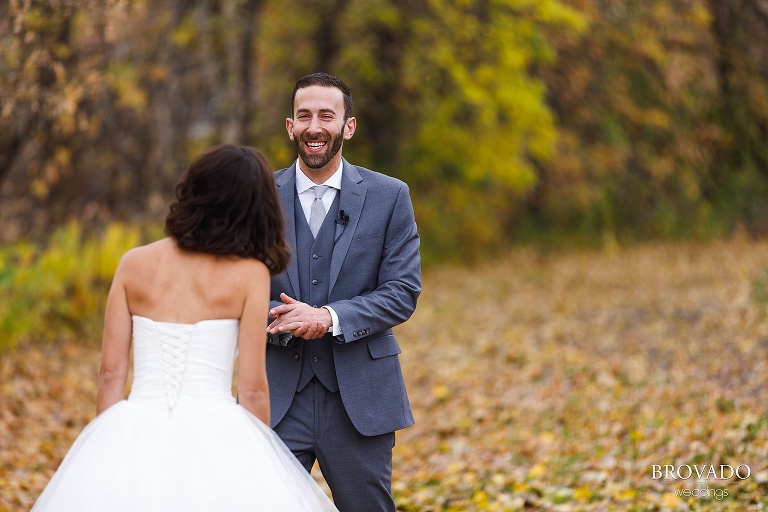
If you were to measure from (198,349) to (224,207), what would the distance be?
462mm

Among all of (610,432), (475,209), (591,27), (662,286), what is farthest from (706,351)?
(475,209)

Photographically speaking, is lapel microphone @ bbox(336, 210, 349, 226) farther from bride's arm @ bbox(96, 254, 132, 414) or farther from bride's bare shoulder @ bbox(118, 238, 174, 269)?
bride's arm @ bbox(96, 254, 132, 414)

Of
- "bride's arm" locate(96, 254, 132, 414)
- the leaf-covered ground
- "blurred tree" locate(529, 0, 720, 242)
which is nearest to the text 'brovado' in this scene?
the leaf-covered ground

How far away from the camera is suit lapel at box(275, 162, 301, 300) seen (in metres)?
3.90

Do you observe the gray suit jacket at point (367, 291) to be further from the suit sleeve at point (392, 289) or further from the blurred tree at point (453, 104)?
the blurred tree at point (453, 104)

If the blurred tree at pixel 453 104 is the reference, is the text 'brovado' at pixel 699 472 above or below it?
below

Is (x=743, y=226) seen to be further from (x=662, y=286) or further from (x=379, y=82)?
(x=379, y=82)

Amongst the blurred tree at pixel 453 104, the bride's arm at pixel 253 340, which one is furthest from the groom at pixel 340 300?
the blurred tree at pixel 453 104

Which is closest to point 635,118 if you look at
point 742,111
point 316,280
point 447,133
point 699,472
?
point 742,111

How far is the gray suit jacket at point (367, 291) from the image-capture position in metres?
3.85

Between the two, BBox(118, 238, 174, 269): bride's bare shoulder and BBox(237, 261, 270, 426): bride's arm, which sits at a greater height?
BBox(118, 238, 174, 269): bride's bare shoulder

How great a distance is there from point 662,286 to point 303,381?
461 inches

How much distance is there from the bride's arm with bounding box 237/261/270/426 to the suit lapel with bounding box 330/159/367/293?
0.62m

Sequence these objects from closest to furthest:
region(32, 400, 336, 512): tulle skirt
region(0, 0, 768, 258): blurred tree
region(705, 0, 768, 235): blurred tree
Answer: region(32, 400, 336, 512): tulle skirt, region(0, 0, 768, 258): blurred tree, region(705, 0, 768, 235): blurred tree
